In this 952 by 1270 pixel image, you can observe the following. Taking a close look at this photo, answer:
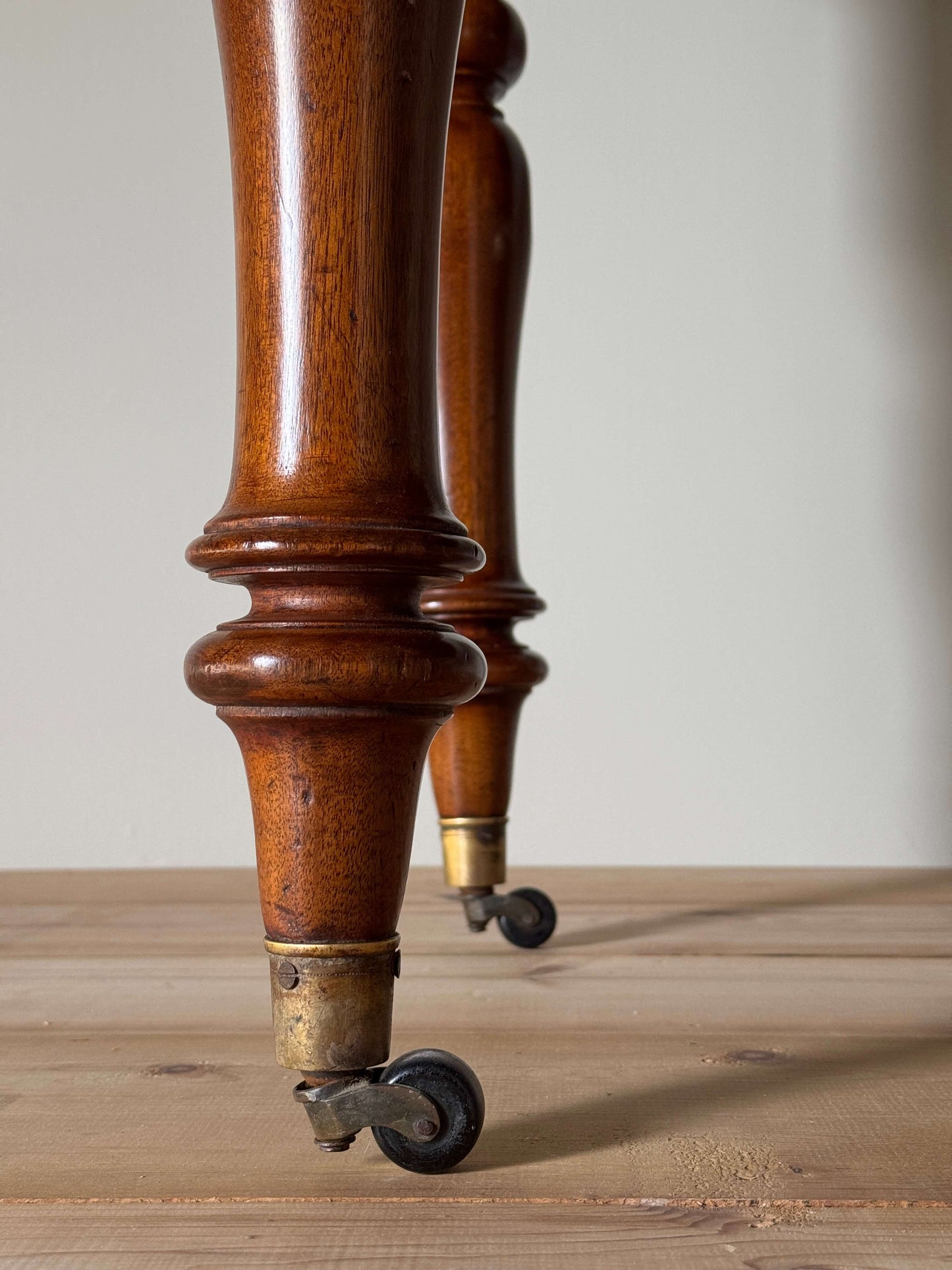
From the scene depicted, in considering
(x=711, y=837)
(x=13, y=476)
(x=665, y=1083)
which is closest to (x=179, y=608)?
(x=13, y=476)

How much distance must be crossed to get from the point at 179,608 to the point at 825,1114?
3.34 feet

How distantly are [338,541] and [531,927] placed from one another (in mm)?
476

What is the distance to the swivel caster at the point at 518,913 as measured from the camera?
80 cm

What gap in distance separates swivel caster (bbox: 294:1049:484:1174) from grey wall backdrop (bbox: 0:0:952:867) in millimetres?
938

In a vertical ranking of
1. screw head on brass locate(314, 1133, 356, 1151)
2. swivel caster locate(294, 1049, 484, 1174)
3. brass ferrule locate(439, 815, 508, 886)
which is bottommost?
brass ferrule locate(439, 815, 508, 886)

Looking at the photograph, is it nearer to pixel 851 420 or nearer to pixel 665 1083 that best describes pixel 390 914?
pixel 665 1083

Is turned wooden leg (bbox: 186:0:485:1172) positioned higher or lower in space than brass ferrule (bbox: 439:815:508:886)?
higher

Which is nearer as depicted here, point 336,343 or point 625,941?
point 336,343

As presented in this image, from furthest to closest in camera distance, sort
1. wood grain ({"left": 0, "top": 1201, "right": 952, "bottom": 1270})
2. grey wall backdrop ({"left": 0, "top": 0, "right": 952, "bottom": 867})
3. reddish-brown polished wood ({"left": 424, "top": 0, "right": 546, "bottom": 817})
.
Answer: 1. grey wall backdrop ({"left": 0, "top": 0, "right": 952, "bottom": 867})
2. reddish-brown polished wood ({"left": 424, "top": 0, "right": 546, "bottom": 817})
3. wood grain ({"left": 0, "top": 1201, "right": 952, "bottom": 1270})

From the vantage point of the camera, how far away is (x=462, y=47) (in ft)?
2.64

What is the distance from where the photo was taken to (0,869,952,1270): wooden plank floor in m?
0.37

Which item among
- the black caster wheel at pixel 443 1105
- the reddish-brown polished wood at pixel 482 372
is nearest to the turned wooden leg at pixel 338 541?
the black caster wheel at pixel 443 1105

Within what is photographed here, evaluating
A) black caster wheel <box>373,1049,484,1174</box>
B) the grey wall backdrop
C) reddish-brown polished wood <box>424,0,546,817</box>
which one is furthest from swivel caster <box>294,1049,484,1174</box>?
the grey wall backdrop

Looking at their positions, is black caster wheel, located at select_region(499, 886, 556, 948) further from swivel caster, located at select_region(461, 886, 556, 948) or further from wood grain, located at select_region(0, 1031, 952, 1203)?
wood grain, located at select_region(0, 1031, 952, 1203)
